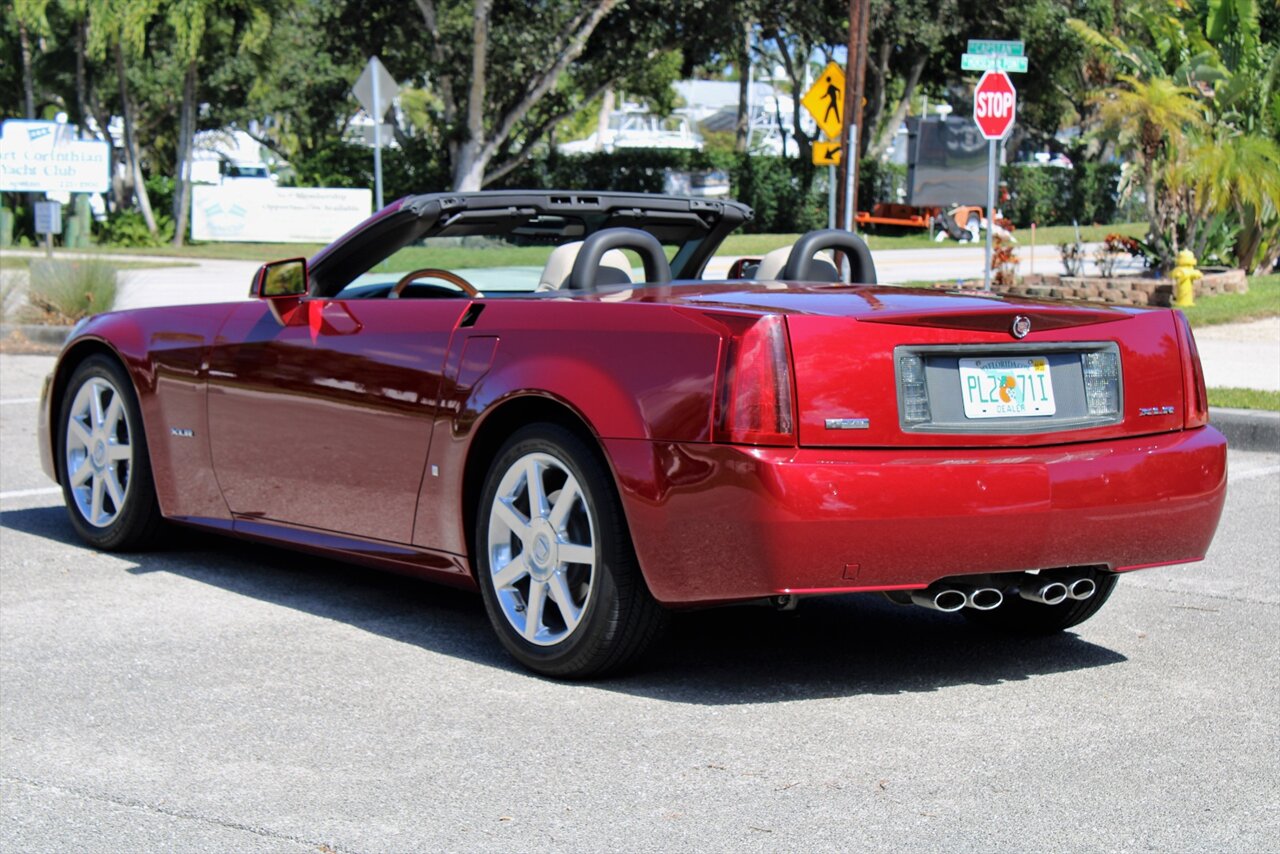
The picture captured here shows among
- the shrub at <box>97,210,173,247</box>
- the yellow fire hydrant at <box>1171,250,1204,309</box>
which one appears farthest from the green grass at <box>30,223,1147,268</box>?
the yellow fire hydrant at <box>1171,250,1204,309</box>

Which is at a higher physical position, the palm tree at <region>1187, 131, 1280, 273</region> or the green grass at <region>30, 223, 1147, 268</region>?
the palm tree at <region>1187, 131, 1280, 273</region>

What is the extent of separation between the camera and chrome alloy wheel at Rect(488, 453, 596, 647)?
4969mm

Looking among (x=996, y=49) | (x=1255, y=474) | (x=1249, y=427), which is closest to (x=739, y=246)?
(x=996, y=49)

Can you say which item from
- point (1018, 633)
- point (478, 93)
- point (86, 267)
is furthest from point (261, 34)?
point (1018, 633)

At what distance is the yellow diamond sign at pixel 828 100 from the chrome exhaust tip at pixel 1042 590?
17.2 meters

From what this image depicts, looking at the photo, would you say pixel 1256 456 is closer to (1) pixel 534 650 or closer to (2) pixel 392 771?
(1) pixel 534 650

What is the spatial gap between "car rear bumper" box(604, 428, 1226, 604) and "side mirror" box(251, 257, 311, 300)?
1727mm

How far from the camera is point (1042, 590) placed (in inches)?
195

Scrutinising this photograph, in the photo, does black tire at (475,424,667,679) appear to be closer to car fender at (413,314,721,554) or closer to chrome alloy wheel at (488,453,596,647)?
chrome alloy wheel at (488,453,596,647)

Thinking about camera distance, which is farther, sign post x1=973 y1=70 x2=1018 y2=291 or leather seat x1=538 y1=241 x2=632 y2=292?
sign post x1=973 y1=70 x2=1018 y2=291

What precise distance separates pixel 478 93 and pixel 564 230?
103 feet

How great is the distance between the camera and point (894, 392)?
15.3ft

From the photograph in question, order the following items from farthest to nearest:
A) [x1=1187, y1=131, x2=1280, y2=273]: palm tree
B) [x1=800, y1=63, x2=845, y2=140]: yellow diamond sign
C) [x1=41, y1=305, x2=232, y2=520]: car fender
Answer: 1. [x1=800, y1=63, x2=845, y2=140]: yellow diamond sign
2. [x1=1187, y1=131, x2=1280, y2=273]: palm tree
3. [x1=41, y1=305, x2=232, y2=520]: car fender

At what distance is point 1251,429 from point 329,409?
6.47 metres
